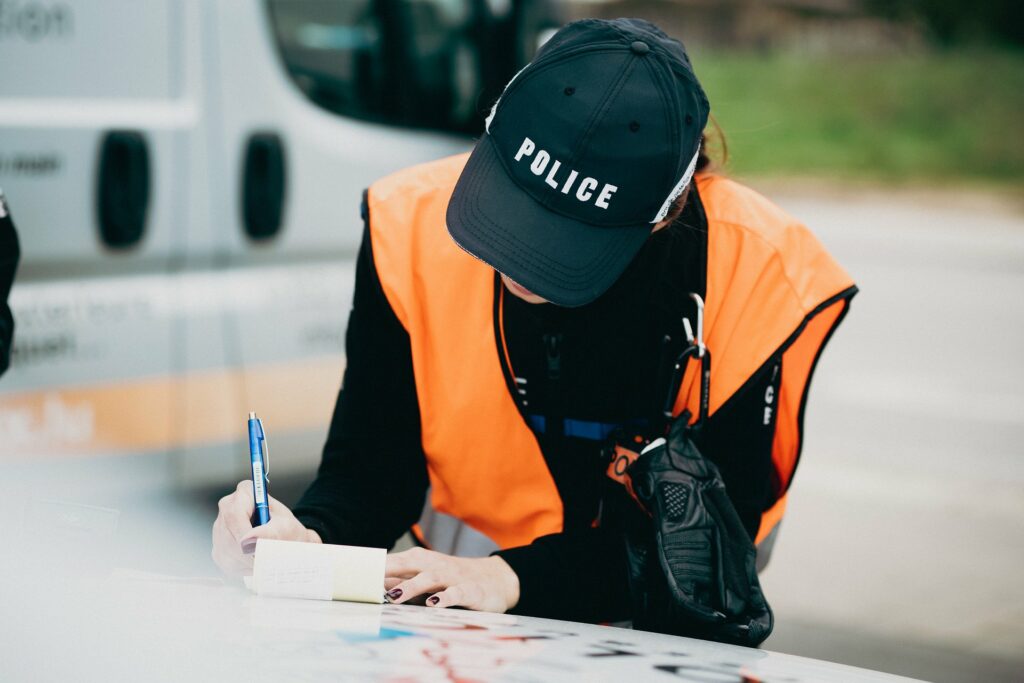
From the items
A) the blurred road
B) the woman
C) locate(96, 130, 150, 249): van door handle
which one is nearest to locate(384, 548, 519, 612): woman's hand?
the woman

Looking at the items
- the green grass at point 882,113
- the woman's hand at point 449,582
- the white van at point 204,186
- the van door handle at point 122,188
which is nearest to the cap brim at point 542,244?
the woman's hand at point 449,582

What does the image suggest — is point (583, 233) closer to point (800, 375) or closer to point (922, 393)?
point (800, 375)

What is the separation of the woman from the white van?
1.36 meters

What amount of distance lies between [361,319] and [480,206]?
353mm

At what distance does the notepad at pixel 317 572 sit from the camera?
1.57m

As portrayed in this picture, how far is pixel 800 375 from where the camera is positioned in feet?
6.21

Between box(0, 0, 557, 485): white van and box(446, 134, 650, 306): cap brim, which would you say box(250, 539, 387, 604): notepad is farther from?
box(0, 0, 557, 485): white van

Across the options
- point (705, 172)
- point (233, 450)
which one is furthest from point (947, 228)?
point (705, 172)

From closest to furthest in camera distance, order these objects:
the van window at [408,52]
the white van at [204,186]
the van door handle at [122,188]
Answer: the white van at [204,186]
the van door handle at [122,188]
the van window at [408,52]

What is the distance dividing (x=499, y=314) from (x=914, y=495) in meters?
4.10

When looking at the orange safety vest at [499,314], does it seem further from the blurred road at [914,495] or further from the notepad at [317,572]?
the blurred road at [914,495]

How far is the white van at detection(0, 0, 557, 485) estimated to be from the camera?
3.07 meters

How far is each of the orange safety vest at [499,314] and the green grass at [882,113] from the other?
62.9 ft

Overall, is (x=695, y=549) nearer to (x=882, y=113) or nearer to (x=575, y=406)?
(x=575, y=406)
